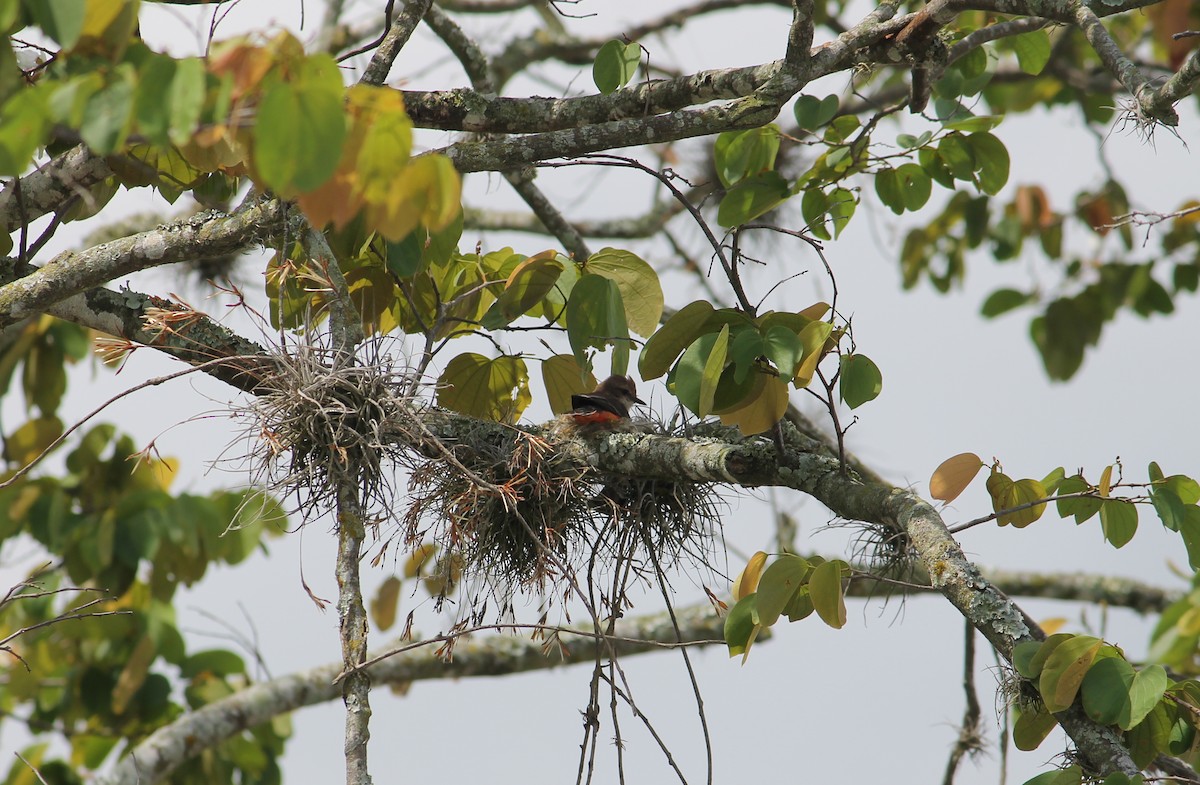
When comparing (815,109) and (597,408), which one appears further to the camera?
(815,109)

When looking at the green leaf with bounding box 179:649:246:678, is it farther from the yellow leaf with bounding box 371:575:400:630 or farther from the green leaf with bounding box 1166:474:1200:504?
the green leaf with bounding box 1166:474:1200:504

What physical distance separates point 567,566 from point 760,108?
3.36ft

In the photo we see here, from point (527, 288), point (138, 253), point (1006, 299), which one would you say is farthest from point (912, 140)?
point (1006, 299)

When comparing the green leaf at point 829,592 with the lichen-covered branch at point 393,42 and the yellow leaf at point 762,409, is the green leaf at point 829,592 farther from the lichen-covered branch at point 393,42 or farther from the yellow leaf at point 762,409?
the lichen-covered branch at point 393,42

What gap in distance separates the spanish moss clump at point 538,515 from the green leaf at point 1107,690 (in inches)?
33.6

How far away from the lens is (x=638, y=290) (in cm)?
244

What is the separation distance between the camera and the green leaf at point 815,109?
2.79 m

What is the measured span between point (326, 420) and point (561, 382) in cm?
74

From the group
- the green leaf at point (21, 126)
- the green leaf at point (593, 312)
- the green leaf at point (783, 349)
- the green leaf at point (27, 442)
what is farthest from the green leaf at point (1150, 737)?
the green leaf at point (27, 442)

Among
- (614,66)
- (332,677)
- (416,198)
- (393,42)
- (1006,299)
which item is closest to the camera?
(416,198)

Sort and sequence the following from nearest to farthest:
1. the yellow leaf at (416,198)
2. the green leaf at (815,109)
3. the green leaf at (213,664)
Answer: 1. the yellow leaf at (416,198)
2. the green leaf at (815,109)
3. the green leaf at (213,664)

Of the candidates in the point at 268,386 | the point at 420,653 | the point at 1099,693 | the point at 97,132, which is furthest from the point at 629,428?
the point at 420,653

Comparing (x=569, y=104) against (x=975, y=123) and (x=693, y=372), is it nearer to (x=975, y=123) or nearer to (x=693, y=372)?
(x=693, y=372)

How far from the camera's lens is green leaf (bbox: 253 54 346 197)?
49.4 inches
